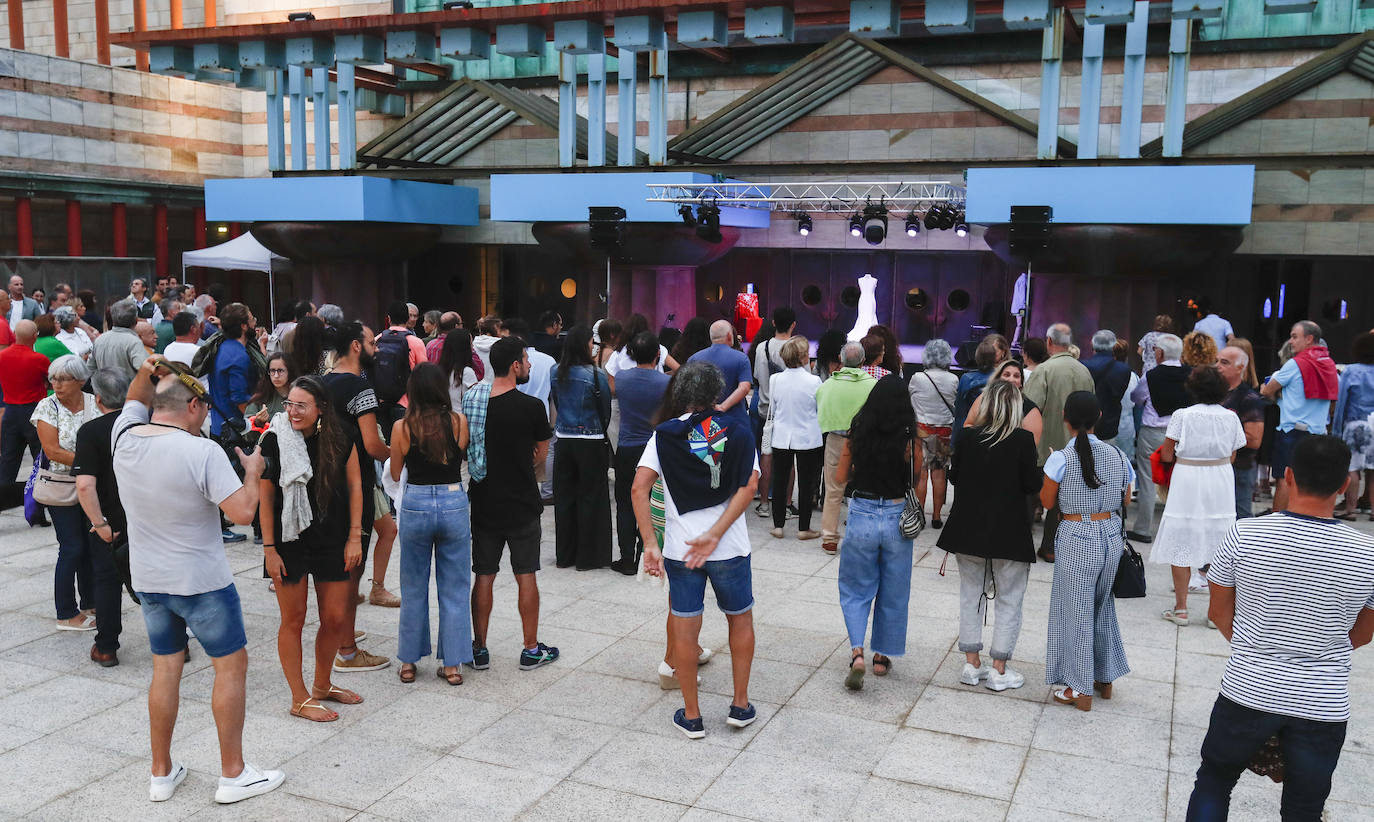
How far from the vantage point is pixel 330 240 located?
17.0 meters

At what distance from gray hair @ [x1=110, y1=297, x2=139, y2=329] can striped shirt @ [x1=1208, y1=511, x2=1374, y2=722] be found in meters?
8.49

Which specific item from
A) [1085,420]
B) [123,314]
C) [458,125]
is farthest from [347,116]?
[1085,420]

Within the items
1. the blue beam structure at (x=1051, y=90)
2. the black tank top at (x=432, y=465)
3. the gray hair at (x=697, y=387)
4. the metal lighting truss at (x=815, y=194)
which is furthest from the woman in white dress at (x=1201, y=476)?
the blue beam structure at (x=1051, y=90)

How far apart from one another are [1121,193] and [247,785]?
36.8ft

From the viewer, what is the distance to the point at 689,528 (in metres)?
5.02

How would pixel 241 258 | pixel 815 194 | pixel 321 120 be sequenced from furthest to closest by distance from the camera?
1. pixel 241 258
2. pixel 321 120
3. pixel 815 194

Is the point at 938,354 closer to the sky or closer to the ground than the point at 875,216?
closer to the ground

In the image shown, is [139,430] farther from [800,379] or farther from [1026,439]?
[800,379]

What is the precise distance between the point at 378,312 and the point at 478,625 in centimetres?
1343

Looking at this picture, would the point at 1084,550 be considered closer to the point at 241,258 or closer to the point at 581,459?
the point at 581,459

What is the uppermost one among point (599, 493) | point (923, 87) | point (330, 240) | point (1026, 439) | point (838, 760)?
point (923, 87)

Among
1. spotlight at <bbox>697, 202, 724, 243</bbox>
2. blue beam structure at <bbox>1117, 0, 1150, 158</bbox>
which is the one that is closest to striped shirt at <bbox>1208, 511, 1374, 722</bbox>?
blue beam structure at <bbox>1117, 0, 1150, 158</bbox>

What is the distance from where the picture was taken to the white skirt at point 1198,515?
6.60 meters

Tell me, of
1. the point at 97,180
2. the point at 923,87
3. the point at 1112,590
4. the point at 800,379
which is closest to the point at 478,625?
the point at 1112,590
